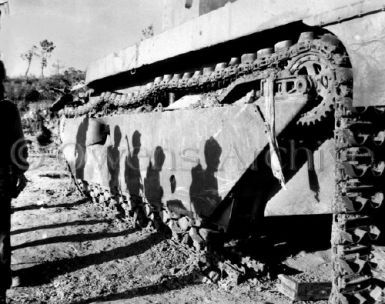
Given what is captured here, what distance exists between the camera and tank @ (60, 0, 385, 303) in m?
3.48

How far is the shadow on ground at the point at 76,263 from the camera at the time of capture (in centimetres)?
446

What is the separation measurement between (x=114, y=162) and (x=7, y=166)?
3.16m

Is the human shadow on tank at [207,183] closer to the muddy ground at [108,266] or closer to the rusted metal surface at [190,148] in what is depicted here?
the rusted metal surface at [190,148]

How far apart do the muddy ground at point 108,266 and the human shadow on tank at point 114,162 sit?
1.62 ft

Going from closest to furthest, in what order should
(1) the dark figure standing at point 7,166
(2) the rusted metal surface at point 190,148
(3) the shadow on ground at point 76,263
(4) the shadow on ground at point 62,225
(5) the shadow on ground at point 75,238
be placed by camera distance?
1. (1) the dark figure standing at point 7,166
2. (2) the rusted metal surface at point 190,148
3. (3) the shadow on ground at point 76,263
4. (5) the shadow on ground at point 75,238
5. (4) the shadow on ground at point 62,225

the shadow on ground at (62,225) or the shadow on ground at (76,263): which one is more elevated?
the shadow on ground at (62,225)

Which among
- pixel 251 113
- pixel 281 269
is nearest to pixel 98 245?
pixel 281 269

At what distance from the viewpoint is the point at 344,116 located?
344cm

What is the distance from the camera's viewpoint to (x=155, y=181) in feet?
18.4

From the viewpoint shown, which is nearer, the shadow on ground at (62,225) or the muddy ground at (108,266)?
the muddy ground at (108,266)

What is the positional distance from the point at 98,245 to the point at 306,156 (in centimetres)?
288

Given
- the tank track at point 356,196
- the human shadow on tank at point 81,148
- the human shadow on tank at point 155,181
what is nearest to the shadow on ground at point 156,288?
the human shadow on tank at point 155,181

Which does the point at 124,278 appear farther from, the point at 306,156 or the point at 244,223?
the point at 306,156

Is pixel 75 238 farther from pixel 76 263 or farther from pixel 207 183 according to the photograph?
pixel 207 183
